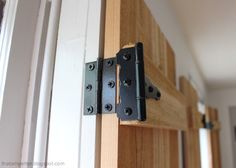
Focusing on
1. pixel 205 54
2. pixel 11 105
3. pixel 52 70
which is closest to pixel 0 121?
pixel 11 105

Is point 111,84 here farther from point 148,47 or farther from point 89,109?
point 148,47

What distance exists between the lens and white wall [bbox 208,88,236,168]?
3.32 metres

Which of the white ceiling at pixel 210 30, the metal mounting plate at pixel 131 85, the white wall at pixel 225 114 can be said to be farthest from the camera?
the white wall at pixel 225 114

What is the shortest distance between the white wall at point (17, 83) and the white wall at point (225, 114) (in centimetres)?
353

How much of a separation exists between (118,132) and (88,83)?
0.38ft

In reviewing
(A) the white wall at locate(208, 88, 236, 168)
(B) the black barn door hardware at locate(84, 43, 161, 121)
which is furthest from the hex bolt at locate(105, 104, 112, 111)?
(A) the white wall at locate(208, 88, 236, 168)

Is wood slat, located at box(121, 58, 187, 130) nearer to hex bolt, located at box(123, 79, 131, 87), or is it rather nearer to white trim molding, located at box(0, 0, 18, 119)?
hex bolt, located at box(123, 79, 131, 87)

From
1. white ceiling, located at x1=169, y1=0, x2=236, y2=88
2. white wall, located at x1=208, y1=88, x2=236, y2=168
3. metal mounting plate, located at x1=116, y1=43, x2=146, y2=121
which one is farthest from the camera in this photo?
white wall, located at x1=208, y1=88, x2=236, y2=168

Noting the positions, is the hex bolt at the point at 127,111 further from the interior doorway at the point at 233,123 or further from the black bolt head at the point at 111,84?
the interior doorway at the point at 233,123

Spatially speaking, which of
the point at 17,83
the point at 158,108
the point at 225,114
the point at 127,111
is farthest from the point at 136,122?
the point at 225,114

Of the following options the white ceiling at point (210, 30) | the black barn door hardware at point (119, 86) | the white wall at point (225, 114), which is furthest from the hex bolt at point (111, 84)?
the white wall at point (225, 114)

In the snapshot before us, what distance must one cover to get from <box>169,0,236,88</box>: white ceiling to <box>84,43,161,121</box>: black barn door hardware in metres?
0.97

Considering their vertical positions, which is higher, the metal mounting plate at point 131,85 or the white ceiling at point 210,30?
the white ceiling at point 210,30

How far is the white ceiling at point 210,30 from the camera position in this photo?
4.19 feet
